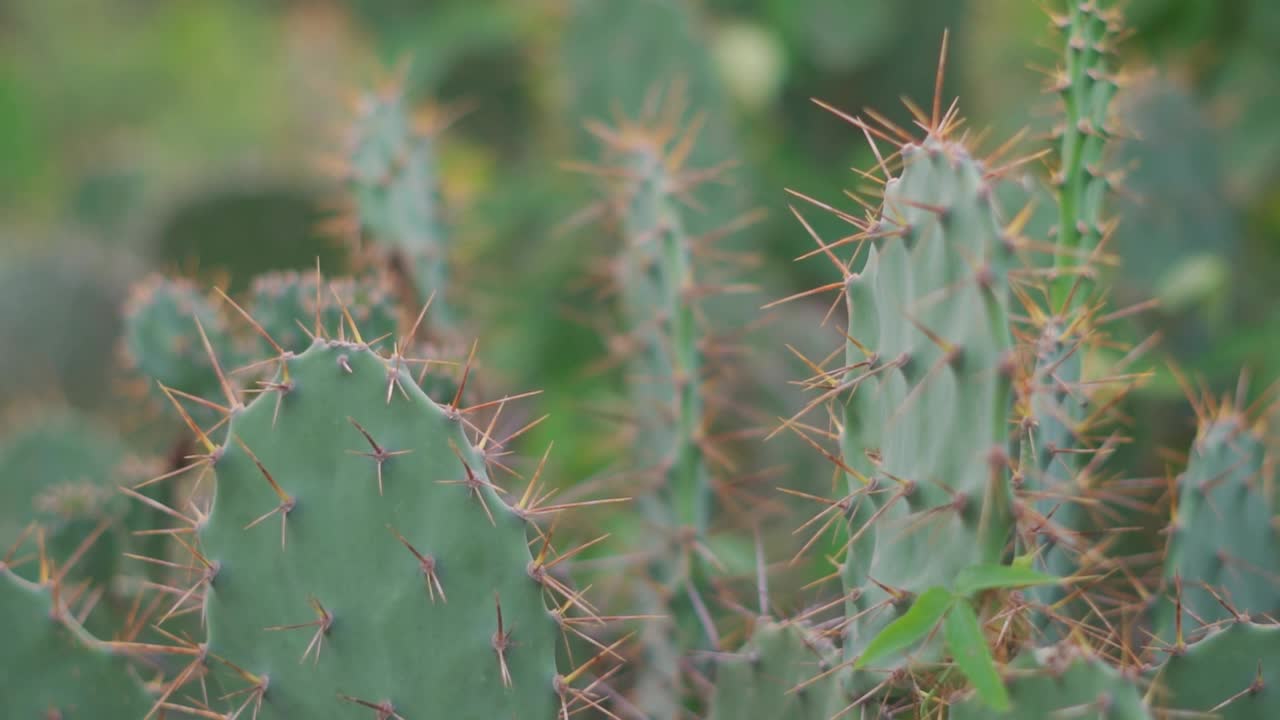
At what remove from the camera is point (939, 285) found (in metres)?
0.91

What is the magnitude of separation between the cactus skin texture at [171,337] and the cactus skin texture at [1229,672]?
3.55 ft

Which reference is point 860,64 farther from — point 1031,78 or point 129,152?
point 129,152

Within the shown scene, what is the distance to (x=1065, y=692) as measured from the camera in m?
0.83

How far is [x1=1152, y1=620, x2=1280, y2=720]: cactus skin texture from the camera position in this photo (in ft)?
3.24

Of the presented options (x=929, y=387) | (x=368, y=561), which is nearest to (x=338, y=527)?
(x=368, y=561)

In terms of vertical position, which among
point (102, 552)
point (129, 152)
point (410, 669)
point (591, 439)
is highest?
point (410, 669)

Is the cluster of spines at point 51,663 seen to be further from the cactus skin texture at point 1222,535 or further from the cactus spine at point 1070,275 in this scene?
the cactus skin texture at point 1222,535

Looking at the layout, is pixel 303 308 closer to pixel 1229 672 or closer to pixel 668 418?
pixel 668 418

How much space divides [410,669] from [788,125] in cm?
226

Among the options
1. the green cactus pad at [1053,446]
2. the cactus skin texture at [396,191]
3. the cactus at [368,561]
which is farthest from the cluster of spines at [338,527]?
the cactus skin texture at [396,191]

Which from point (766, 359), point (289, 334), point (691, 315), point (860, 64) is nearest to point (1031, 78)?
point (860, 64)

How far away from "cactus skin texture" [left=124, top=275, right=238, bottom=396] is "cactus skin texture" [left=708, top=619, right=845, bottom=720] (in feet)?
2.41

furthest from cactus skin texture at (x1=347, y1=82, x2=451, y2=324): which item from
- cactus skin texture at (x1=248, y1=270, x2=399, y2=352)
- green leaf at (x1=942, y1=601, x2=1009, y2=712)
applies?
green leaf at (x1=942, y1=601, x2=1009, y2=712)

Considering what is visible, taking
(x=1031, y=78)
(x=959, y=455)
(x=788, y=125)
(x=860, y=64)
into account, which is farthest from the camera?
→ (x=1031, y=78)
